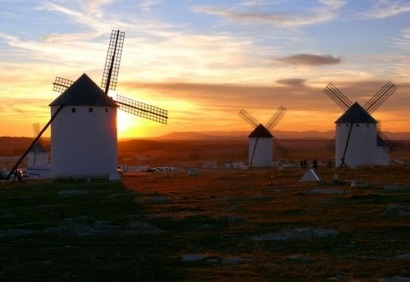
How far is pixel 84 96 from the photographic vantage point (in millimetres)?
47938

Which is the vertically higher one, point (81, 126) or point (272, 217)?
point (81, 126)

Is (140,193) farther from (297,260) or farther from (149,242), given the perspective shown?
(297,260)

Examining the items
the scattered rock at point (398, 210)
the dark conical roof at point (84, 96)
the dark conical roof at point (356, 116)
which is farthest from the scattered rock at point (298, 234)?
the dark conical roof at point (356, 116)

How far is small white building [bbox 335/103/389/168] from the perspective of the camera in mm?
68812

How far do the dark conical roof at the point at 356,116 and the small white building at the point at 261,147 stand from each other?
45.5 feet

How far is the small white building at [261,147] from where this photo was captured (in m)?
82.4

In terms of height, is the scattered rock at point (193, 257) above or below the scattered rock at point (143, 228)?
below

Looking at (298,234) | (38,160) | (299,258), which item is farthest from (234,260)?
(38,160)

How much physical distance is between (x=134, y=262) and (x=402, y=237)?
804 centimetres

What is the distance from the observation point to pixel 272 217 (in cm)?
2291

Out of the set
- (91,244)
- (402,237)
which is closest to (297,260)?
(402,237)

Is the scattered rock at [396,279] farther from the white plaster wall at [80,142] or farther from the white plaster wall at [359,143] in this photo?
the white plaster wall at [359,143]

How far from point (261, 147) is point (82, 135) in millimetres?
39026

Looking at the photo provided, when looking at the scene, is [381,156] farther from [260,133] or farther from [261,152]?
[260,133]
